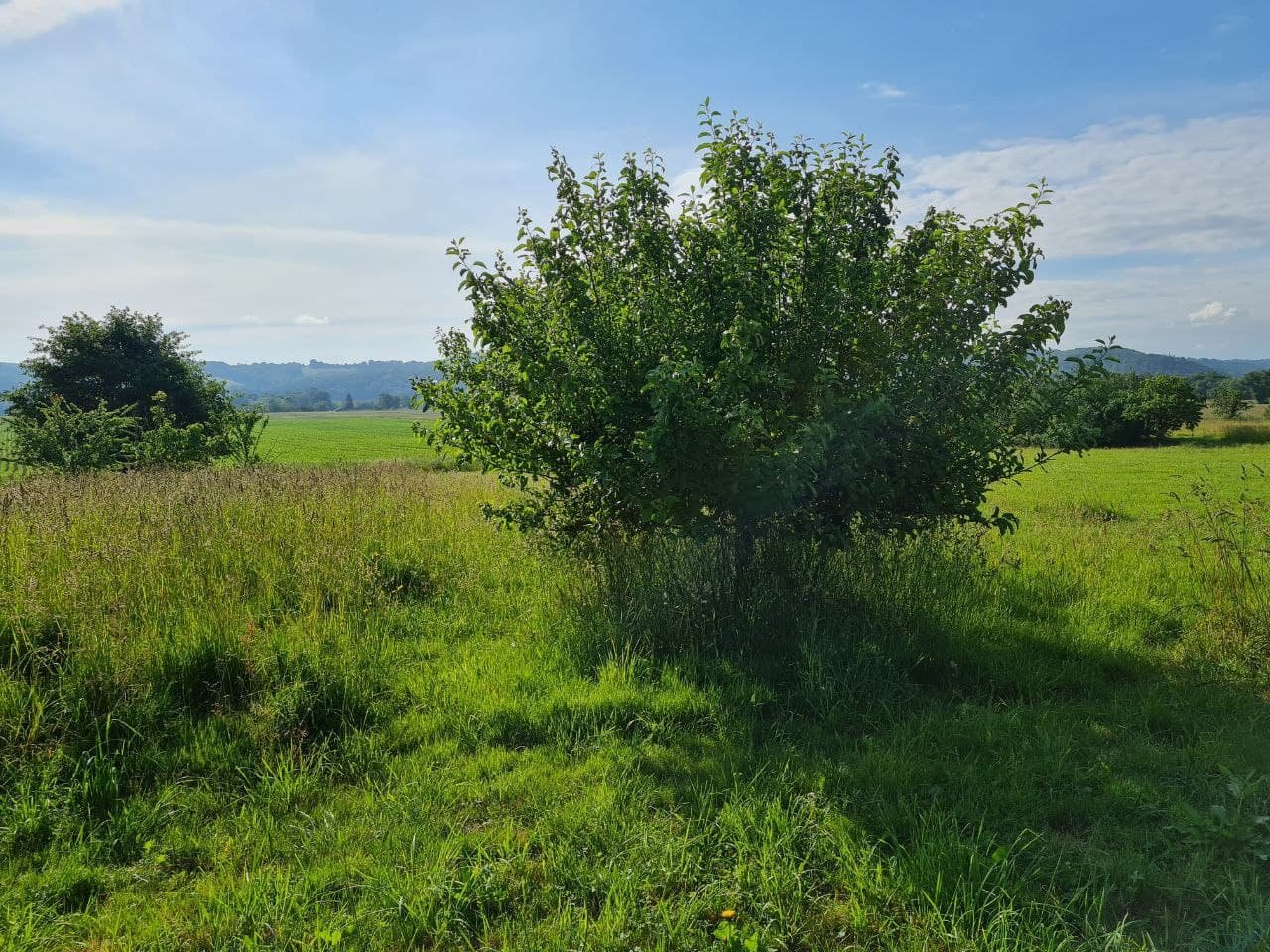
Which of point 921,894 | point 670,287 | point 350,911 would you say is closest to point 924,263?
point 670,287

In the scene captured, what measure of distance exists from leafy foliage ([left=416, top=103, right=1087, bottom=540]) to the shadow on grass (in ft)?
2.65

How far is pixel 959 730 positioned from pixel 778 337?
3.41m

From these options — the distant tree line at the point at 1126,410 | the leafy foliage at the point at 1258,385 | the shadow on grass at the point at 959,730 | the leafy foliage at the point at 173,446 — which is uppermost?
the leafy foliage at the point at 1258,385

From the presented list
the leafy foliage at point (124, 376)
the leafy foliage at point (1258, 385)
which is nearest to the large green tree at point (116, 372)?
the leafy foliage at point (124, 376)

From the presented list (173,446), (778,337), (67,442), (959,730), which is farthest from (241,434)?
(959,730)

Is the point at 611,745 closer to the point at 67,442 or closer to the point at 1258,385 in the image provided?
the point at 67,442

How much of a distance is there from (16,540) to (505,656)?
4.71 metres

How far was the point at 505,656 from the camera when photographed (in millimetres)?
5875

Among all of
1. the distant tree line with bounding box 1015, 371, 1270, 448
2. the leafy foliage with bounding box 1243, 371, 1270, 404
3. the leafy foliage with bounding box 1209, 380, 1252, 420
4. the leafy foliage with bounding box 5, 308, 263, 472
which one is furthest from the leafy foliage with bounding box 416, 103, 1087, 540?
the leafy foliage with bounding box 1243, 371, 1270, 404

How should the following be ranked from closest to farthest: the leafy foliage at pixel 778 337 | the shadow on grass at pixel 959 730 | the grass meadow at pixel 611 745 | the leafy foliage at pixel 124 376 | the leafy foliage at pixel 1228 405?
the grass meadow at pixel 611 745, the shadow on grass at pixel 959 730, the leafy foliage at pixel 778 337, the leafy foliage at pixel 124 376, the leafy foliage at pixel 1228 405

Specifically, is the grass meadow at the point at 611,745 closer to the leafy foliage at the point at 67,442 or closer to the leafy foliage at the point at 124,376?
the leafy foliage at the point at 67,442

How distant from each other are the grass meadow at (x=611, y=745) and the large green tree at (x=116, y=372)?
27820 millimetres

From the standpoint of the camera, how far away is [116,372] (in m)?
32.2

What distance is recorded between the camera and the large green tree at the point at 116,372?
3145 centimetres
